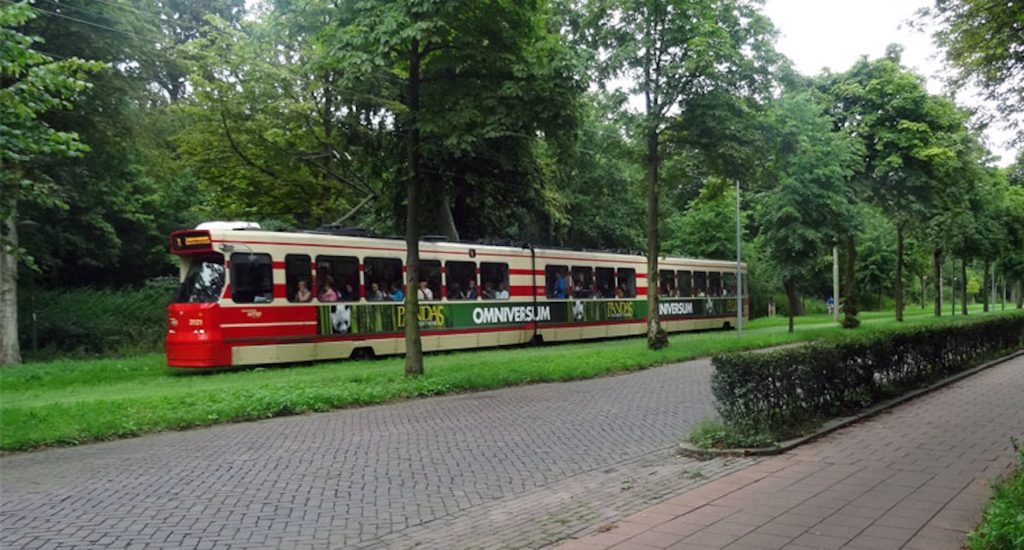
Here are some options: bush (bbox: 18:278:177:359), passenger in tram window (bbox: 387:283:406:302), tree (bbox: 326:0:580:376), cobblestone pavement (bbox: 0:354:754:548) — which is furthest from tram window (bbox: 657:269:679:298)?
cobblestone pavement (bbox: 0:354:754:548)

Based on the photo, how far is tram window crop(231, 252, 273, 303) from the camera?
55.4 ft

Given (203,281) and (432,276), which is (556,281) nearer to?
(432,276)

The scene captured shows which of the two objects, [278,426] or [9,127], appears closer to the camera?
[9,127]

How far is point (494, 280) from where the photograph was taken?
23.2 meters

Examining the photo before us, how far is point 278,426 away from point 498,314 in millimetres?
Answer: 13094

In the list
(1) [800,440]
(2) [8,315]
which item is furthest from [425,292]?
(1) [800,440]

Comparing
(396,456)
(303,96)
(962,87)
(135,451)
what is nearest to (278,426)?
(135,451)

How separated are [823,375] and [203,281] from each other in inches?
510

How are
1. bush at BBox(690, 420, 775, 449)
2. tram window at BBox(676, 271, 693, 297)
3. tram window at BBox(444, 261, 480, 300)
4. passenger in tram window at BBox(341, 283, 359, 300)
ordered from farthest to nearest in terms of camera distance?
1. tram window at BBox(676, 271, 693, 297)
2. tram window at BBox(444, 261, 480, 300)
3. passenger in tram window at BBox(341, 283, 359, 300)
4. bush at BBox(690, 420, 775, 449)

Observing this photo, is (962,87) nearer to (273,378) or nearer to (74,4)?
(273,378)

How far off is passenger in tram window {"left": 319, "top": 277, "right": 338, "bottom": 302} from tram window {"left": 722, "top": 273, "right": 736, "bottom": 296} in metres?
20.6

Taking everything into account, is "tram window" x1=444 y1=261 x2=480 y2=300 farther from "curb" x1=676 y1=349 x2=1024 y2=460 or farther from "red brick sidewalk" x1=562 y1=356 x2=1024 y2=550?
"red brick sidewalk" x1=562 y1=356 x2=1024 y2=550

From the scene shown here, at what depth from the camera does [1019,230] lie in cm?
4188

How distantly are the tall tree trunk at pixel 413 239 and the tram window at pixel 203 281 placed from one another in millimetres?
4987
